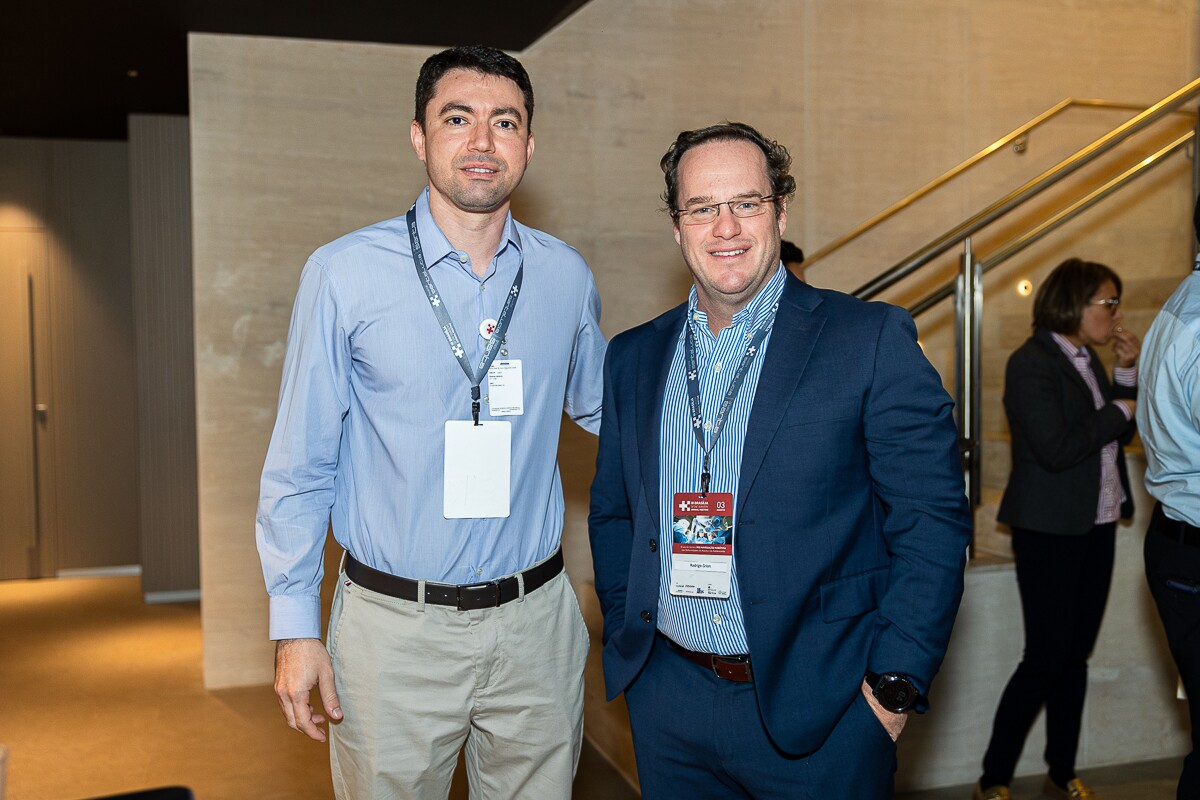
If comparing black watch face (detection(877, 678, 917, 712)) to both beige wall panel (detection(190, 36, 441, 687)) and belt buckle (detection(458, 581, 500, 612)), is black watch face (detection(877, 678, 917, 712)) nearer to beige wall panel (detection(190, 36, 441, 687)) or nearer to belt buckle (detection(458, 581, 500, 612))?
belt buckle (detection(458, 581, 500, 612))

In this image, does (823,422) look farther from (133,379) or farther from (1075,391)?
(133,379)

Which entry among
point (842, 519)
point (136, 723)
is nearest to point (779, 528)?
point (842, 519)

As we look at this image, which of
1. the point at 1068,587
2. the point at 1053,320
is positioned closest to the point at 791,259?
the point at 1053,320

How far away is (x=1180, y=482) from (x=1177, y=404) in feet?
0.59

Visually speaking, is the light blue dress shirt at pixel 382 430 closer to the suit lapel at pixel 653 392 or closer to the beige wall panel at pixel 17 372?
the suit lapel at pixel 653 392

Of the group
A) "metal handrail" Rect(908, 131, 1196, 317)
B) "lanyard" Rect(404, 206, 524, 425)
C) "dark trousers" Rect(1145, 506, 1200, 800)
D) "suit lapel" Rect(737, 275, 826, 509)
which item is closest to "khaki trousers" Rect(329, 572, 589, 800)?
"lanyard" Rect(404, 206, 524, 425)

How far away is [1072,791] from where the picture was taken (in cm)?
353

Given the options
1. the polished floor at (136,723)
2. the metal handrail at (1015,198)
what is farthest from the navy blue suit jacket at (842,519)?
the polished floor at (136,723)

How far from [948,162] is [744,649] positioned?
14.3ft

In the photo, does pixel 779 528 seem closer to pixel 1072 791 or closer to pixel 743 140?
pixel 743 140

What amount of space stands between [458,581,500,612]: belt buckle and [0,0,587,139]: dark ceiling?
10.6ft

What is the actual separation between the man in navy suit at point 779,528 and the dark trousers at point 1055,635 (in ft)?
5.74

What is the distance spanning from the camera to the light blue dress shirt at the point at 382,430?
200 centimetres

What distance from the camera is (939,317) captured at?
5.47 meters
